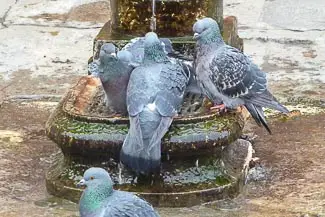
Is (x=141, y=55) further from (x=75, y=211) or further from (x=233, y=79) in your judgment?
(x=75, y=211)

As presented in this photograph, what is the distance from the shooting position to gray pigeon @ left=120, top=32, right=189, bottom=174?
16.3 feet

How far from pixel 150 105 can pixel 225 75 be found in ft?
1.73

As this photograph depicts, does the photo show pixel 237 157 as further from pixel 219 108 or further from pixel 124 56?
pixel 124 56

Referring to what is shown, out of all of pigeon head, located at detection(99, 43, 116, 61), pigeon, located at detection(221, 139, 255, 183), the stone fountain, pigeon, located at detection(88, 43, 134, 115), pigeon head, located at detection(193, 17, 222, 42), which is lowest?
pigeon, located at detection(221, 139, 255, 183)

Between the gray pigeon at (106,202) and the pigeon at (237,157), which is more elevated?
the gray pigeon at (106,202)

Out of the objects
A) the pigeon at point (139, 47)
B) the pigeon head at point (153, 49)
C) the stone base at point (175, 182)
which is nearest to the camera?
the stone base at point (175, 182)

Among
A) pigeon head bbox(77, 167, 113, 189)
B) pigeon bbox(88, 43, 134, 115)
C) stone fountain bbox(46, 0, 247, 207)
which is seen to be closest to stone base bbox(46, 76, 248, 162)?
stone fountain bbox(46, 0, 247, 207)

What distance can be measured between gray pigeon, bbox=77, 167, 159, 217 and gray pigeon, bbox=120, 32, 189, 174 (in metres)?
0.57

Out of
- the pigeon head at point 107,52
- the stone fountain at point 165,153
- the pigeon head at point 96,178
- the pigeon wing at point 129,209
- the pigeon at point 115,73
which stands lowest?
the stone fountain at point 165,153

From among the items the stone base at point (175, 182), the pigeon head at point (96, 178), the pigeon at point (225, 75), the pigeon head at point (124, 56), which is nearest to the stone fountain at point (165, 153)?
the stone base at point (175, 182)

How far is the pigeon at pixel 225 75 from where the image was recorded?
212 inches

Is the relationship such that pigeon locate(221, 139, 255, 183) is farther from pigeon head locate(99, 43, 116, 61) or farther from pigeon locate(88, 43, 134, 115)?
pigeon head locate(99, 43, 116, 61)

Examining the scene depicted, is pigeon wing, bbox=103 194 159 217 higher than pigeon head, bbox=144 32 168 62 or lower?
lower

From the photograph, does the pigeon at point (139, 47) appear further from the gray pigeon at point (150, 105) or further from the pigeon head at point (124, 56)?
the gray pigeon at point (150, 105)
